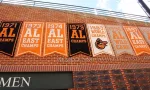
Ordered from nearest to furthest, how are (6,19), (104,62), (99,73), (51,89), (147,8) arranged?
(51,89)
(99,73)
(104,62)
(6,19)
(147,8)

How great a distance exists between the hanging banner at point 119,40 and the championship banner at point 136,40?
23cm

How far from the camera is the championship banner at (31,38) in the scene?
8219 mm

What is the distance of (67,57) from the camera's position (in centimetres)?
825

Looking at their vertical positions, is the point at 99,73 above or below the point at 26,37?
below

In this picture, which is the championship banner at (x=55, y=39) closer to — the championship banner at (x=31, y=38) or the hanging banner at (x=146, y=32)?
the championship banner at (x=31, y=38)

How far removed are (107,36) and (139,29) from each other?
1.83 metres

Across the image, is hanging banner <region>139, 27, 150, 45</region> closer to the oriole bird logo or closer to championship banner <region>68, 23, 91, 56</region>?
the oriole bird logo

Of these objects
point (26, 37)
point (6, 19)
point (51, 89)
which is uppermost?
point (6, 19)

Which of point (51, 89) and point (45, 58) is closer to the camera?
point (51, 89)

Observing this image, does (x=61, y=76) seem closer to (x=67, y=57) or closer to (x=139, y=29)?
(x=67, y=57)

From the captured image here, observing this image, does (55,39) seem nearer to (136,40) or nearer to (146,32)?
(136,40)

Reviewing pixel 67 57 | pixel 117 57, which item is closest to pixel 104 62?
pixel 117 57

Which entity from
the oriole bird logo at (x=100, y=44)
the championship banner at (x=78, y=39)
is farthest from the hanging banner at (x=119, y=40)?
the championship banner at (x=78, y=39)

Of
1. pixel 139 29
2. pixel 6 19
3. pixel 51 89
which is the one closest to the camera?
pixel 51 89
